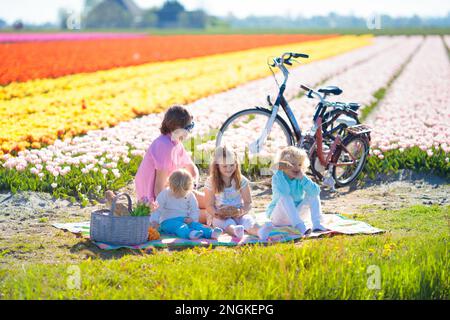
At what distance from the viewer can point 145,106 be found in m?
13.6

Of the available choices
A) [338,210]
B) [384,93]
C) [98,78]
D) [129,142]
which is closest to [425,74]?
[384,93]

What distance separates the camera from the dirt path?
550cm

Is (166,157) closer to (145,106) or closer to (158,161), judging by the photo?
(158,161)

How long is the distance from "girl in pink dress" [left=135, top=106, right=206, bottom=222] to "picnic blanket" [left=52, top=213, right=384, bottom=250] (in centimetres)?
58

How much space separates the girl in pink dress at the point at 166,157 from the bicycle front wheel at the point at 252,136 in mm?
411

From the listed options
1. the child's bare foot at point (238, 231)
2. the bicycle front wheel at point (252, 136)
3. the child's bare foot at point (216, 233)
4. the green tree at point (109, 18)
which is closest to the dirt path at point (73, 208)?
the bicycle front wheel at point (252, 136)

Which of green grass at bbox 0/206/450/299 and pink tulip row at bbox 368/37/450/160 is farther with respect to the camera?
pink tulip row at bbox 368/37/450/160

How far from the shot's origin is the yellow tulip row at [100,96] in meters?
10.5

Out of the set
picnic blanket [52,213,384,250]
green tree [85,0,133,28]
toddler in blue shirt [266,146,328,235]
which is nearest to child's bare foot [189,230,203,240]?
picnic blanket [52,213,384,250]

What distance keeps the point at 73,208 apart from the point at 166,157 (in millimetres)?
1167

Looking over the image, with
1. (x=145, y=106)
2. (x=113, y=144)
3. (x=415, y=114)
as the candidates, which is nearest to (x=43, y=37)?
(x=145, y=106)

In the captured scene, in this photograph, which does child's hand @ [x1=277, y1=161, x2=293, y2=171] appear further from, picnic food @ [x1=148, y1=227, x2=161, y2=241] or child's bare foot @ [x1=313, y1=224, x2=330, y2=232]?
picnic food @ [x1=148, y1=227, x2=161, y2=241]
